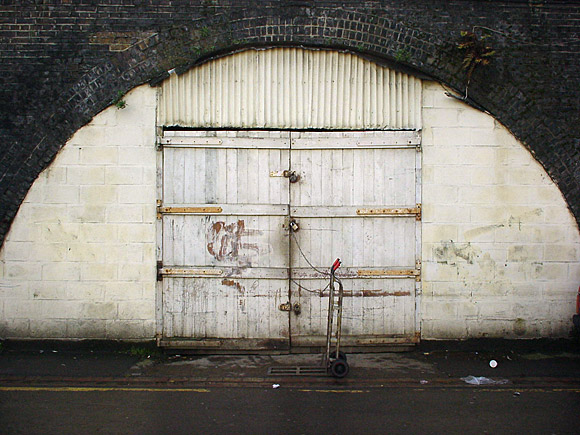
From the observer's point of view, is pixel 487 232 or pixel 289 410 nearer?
pixel 289 410

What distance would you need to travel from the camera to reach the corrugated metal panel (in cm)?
843

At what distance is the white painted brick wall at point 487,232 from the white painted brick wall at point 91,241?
372 cm

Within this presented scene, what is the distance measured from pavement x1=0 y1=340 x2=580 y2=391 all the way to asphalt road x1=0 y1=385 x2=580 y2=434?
20 centimetres

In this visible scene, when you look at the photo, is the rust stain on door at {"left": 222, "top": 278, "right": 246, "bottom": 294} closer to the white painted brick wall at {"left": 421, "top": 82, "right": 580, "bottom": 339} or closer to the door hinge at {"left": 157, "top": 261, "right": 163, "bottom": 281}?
the door hinge at {"left": 157, "top": 261, "right": 163, "bottom": 281}

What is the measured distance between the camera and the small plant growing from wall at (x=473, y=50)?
8.12m

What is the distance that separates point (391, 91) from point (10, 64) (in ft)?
16.5

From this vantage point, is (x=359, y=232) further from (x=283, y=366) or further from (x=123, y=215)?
(x=123, y=215)

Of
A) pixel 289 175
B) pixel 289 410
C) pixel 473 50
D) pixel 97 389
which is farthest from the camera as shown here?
pixel 289 175

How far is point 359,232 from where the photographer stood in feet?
27.8

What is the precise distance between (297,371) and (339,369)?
1.85ft

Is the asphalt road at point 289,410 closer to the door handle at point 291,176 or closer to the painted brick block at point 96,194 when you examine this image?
the painted brick block at point 96,194

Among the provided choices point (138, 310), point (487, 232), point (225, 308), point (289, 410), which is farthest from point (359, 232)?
point (138, 310)

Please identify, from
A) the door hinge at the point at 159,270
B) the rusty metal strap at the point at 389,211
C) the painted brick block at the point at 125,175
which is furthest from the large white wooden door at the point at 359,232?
the painted brick block at the point at 125,175

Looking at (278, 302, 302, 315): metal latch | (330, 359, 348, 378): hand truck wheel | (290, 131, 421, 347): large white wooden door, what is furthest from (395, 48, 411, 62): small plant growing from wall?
(330, 359, 348, 378): hand truck wheel
